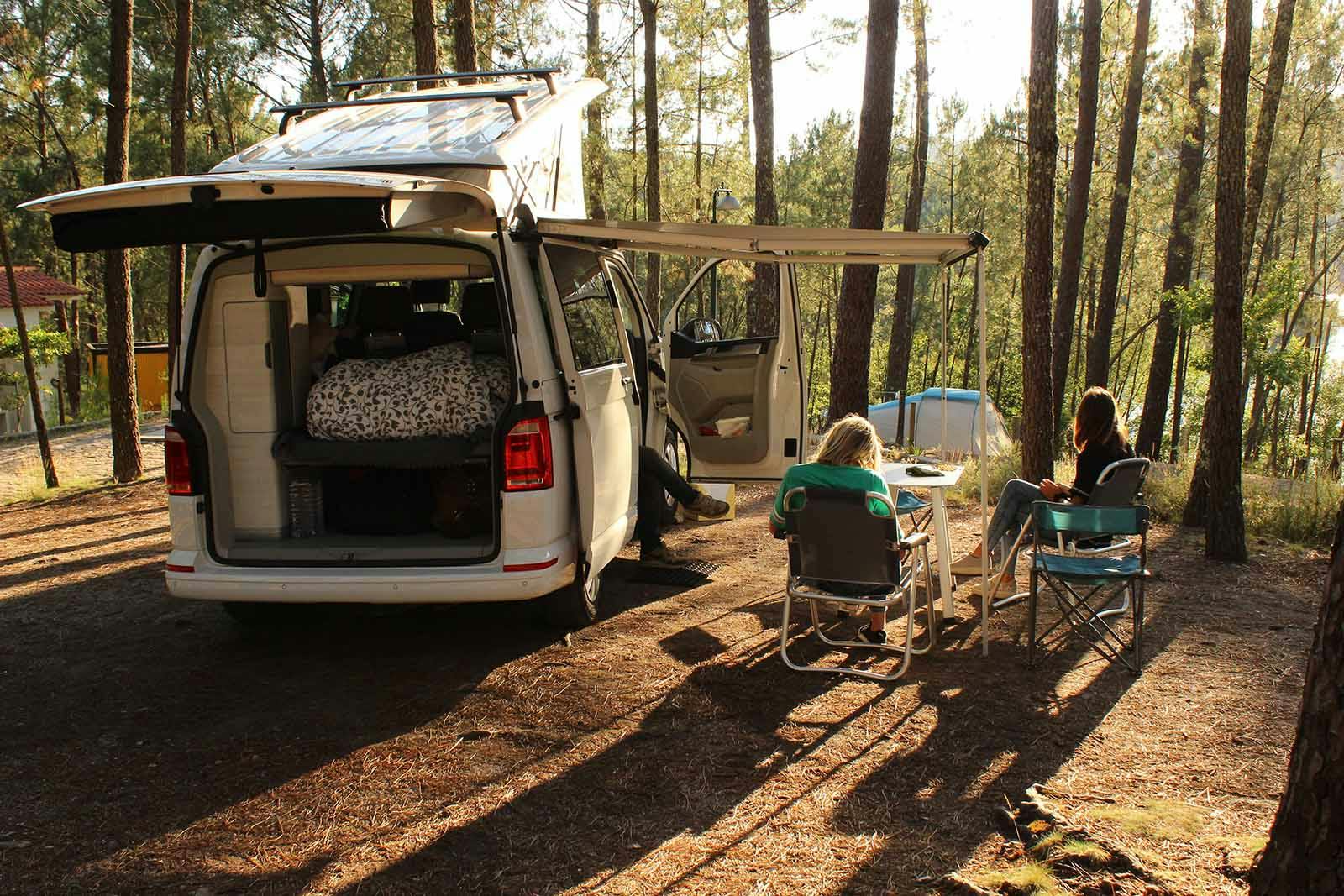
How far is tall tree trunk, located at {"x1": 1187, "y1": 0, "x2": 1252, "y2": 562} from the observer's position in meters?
6.97

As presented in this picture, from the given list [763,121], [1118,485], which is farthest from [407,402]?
[763,121]

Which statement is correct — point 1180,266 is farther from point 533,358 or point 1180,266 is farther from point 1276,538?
point 533,358

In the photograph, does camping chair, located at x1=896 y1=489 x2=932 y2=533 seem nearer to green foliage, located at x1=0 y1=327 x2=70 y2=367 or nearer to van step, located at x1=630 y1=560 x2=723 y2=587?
van step, located at x1=630 y1=560 x2=723 y2=587

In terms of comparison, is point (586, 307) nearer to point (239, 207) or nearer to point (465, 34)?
point (239, 207)

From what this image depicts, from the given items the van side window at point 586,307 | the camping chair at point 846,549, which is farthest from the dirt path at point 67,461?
the camping chair at point 846,549

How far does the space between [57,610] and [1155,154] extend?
23.5 metres

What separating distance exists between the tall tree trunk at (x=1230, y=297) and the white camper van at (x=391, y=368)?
333 cm

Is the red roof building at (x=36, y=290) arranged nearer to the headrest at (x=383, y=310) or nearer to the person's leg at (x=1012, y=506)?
the headrest at (x=383, y=310)

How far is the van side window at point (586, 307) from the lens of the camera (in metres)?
5.11

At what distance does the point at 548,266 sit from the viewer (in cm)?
488

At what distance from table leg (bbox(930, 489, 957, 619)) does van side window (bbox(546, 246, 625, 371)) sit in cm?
187

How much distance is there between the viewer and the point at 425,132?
536cm

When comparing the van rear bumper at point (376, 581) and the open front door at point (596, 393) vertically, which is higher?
the open front door at point (596, 393)

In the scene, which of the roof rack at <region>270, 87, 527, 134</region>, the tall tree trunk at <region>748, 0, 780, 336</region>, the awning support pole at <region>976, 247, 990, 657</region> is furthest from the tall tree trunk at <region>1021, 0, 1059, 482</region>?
the tall tree trunk at <region>748, 0, 780, 336</region>
